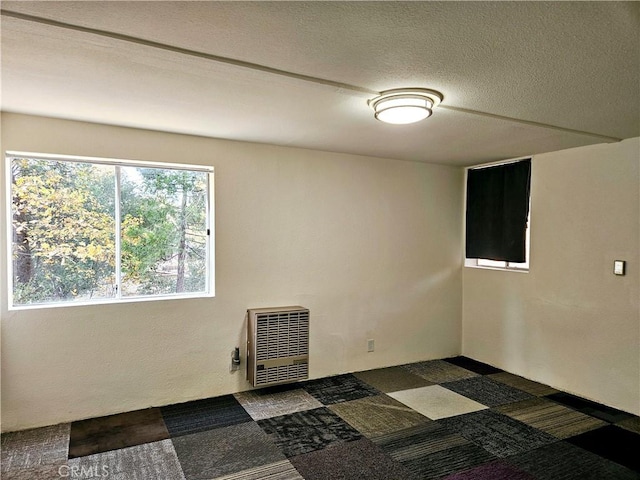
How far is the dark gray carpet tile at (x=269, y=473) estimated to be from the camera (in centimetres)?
250

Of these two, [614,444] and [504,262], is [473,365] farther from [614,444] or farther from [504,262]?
[614,444]

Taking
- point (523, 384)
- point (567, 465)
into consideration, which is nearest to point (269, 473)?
point (567, 465)

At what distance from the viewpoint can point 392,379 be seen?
4270 millimetres

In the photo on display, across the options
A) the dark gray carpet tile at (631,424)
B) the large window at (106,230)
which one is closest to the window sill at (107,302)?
the large window at (106,230)

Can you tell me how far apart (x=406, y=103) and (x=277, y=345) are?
240 centimetres

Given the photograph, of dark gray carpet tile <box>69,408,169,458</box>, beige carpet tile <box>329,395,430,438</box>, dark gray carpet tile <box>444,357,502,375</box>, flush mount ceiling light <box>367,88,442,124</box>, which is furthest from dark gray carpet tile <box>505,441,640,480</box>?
dark gray carpet tile <box>69,408,169,458</box>

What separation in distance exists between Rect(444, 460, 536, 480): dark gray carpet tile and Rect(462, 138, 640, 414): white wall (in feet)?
5.30

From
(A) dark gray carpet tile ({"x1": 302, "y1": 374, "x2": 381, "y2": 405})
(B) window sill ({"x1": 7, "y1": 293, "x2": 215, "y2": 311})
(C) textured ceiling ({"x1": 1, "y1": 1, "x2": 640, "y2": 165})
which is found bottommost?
(A) dark gray carpet tile ({"x1": 302, "y1": 374, "x2": 381, "y2": 405})

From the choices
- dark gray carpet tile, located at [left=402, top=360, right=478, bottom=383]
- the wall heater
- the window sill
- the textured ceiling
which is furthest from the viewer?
dark gray carpet tile, located at [left=402, top=360, right=478, bottom=383]

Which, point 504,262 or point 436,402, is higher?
point 504,262

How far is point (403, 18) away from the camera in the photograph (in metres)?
1.62

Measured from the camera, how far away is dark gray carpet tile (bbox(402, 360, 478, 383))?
4320mm
